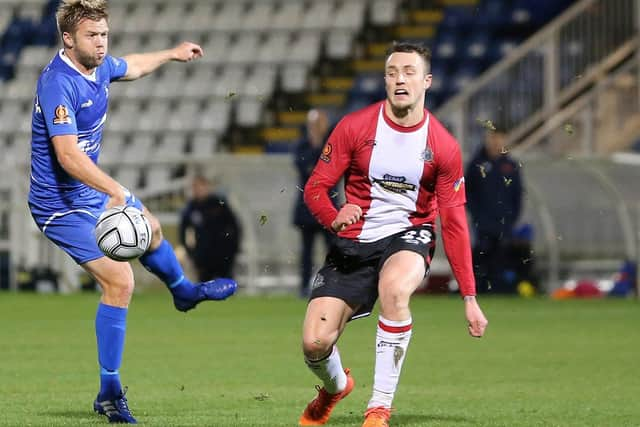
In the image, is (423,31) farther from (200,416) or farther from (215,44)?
(200,416)

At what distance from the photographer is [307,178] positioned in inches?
667

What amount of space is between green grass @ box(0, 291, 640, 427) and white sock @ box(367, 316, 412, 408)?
1.59 feet

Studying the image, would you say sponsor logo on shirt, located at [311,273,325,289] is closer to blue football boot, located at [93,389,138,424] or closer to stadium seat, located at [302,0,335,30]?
blue football boot, located at [93,389,138,424]

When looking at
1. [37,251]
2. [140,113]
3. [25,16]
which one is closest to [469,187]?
[37,251]

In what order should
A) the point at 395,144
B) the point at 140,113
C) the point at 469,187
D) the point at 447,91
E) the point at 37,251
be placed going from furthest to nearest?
the point at 140,113, the point at 447,91, the point at 37,251, the point at 469,187, the point at 395,144

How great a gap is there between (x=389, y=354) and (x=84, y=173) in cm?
161

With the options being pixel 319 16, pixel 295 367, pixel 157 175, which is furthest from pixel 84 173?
pixel 319 16

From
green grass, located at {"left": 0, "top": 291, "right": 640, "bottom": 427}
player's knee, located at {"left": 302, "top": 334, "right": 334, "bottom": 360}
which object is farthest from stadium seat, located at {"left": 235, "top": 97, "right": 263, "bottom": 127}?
player's knee, located at {"left": 302, "top": 334, "right": 334, "bottom": 360}

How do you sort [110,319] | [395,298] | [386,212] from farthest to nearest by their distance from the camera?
1. [110,319]
2. [386,212]
3. [395,298]

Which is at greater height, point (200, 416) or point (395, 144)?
point (395, 144)

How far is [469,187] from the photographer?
1720cm

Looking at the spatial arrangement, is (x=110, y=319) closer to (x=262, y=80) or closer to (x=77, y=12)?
(x=77, y=12)

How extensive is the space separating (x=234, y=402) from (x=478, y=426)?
1.58 m

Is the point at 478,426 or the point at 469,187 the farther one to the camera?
the point at 469,187
